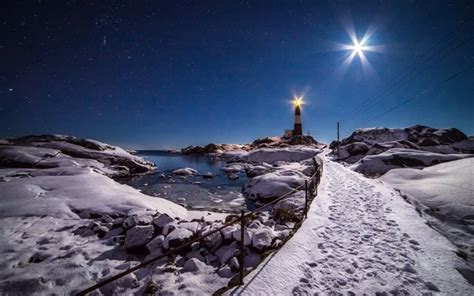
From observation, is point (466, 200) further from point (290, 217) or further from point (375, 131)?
point (375, 131)

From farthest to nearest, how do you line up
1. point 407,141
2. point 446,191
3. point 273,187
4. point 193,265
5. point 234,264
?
point 407,141
point 273,187
point 446,191
point 193,265
point 234,264

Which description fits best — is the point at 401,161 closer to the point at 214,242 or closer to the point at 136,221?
the point at 214,242

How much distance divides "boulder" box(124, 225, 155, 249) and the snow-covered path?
4450mm

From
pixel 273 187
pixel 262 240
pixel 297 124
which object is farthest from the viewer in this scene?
pixel 297 124

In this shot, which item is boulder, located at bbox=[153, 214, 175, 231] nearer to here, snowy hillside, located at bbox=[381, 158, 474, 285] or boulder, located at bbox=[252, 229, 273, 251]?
boulder, located at bbox=[252, 229, 273, 251]

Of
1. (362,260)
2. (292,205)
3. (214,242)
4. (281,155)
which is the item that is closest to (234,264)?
(214,242)

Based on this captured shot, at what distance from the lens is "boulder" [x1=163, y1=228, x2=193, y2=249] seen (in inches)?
259

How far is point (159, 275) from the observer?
17.5ft

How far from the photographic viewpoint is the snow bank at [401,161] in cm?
2084

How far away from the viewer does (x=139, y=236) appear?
691 centimetres

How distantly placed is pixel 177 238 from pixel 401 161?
975 inches

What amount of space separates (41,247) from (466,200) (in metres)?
15.4

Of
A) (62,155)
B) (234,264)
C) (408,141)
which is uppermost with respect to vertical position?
(408,141)

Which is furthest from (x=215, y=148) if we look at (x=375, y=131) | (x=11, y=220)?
(x=11, y=220)
